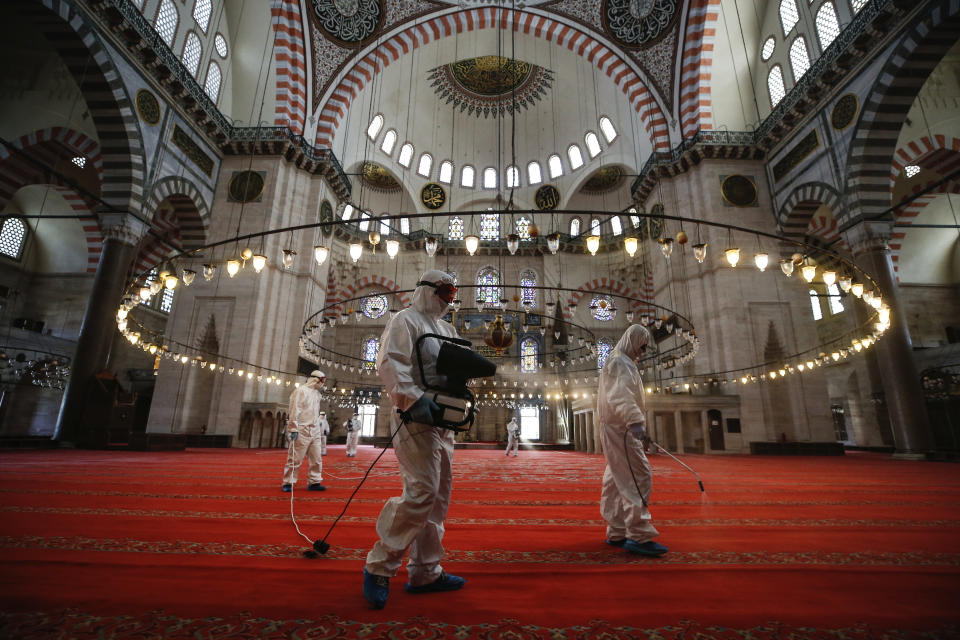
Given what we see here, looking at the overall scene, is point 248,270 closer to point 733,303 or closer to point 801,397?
point 733,303

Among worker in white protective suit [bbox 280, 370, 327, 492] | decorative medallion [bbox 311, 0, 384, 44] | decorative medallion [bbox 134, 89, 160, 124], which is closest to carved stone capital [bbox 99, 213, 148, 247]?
decorative medallion [bbox 134, 89, 160, 124]

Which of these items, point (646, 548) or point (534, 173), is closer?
point (646, 548)

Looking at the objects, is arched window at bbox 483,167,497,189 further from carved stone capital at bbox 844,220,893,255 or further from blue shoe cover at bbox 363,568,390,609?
blue shoe cover at bbox 363,568,390,609

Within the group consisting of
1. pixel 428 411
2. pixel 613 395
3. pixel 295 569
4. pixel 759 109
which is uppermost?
pixel 759 109

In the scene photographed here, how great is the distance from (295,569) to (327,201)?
570 inches

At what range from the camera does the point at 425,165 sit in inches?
853

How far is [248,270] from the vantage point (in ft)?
41.0

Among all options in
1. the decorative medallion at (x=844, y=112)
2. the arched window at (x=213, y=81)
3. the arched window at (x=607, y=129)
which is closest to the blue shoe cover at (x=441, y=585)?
the decorative medallion at (x=844, y=112)

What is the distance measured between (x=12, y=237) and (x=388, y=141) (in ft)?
45.1

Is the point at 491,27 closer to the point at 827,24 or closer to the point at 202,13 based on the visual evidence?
the point at 202,13

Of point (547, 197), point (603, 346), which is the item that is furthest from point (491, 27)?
point (603, 346)

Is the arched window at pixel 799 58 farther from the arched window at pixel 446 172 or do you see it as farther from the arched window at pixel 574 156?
the arched window at pixel 446 172

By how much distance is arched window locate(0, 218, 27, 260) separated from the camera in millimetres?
14516

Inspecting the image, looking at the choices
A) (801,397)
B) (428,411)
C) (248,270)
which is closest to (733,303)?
(801,397)
